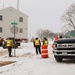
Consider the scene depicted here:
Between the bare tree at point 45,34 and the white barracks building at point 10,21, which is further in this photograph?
the bare tree at point 45,34

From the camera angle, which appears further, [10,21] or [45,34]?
[45,34]

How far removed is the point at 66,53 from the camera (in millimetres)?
16203

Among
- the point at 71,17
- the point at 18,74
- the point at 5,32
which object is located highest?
the point at 71,17

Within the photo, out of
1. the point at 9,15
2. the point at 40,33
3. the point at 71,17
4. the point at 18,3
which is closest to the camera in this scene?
the point at 9,15

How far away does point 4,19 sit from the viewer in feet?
200

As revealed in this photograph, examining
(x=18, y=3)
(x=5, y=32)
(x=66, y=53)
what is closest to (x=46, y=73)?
(x=66, y=53)

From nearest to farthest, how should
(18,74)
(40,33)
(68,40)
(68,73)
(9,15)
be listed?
1. (68,73)
2. (18,74)
3. (68,40)
4. (9,15)
5. (40,33)

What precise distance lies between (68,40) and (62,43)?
1.22ft

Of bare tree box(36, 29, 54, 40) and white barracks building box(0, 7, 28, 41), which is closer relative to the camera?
white barracks building box(0, 7, 28, 41)

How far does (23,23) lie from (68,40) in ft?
153

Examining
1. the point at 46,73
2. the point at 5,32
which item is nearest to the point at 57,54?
the point at 46,73

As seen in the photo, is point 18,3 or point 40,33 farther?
point 40,33

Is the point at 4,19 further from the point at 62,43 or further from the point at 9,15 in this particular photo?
the point at 62,43

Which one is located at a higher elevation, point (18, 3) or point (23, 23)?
point (18, 3)
